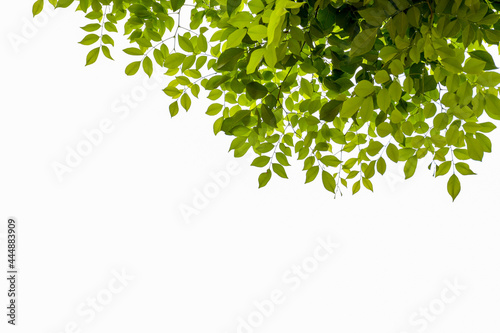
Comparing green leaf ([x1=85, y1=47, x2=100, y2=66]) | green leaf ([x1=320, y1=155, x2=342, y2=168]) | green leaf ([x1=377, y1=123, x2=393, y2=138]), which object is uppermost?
green leaf ([x1=85, y1=47, x2=100, y2=66])

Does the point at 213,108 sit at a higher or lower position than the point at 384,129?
higher

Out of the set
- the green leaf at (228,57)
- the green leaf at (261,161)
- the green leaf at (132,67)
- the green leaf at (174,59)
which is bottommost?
the green leaf at (261,161)

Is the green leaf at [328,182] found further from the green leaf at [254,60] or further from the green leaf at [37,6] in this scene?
the green leaf at [37,6]

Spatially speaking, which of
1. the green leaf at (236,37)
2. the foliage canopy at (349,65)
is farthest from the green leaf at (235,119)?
the green leaf at (236,37)

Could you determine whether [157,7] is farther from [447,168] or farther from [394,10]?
[447,168]

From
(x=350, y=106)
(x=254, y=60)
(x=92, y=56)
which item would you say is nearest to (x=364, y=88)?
(x=350, y=106)

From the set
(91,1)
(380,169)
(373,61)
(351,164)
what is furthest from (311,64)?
(91,1)

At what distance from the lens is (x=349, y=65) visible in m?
1.02

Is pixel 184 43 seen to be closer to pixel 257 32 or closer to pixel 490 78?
pixel 257 32

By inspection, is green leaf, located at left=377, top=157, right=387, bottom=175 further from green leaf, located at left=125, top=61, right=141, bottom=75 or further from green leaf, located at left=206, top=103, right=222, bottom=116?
green leaf, located at left=125, top=61, right=141, bottom=75

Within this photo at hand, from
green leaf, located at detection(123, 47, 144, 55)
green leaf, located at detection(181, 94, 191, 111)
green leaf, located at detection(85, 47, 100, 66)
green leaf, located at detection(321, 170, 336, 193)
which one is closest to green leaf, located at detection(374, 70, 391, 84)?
green leaf, located at detection(321, 170, 336, 193)

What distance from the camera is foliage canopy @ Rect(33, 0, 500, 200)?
0.74m

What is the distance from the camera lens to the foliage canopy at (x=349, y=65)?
2.43 feet

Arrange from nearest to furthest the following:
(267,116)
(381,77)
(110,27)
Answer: (381,77) → (267,116) → (110,27)
